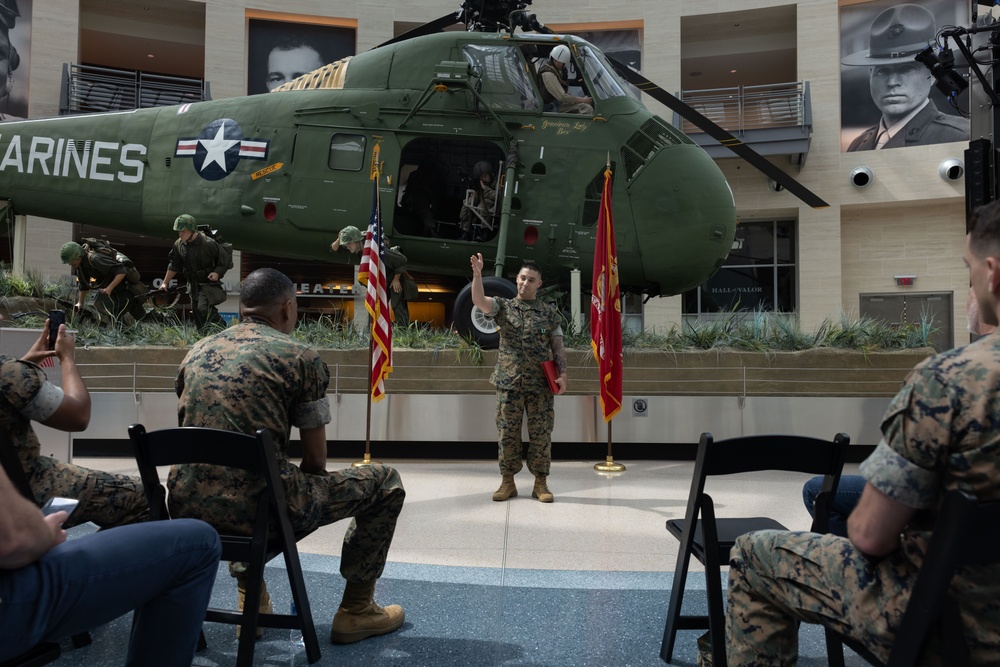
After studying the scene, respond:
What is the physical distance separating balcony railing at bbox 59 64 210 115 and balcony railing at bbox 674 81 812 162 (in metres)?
11.4

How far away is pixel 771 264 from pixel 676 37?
597cm

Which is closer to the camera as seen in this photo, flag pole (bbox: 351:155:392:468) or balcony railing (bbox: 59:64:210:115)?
flag pole (bbox: 351:155:392:468)

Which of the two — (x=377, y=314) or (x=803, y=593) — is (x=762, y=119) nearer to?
(x=377, y=314)

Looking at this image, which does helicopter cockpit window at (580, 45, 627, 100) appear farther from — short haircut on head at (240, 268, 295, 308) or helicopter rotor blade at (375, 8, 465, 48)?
short haircut on head at (240, 268, 295, 308)

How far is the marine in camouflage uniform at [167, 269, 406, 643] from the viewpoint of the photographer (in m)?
2.26

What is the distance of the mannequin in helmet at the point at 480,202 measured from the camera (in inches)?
320

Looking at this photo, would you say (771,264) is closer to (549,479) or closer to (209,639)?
(549,479)

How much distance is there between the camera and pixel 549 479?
592 centimetres

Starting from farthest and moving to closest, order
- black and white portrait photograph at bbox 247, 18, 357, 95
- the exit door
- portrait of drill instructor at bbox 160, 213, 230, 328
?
black and white portrait photograph at bbox 247, 18, 357, 95 → the exit door → portrait of drill instructor at bbox 160, 213, 230, 328

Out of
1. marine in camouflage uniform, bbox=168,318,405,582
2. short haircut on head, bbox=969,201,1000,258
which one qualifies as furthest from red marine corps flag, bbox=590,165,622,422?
short haircut on head, bbox=969,201,1000,258

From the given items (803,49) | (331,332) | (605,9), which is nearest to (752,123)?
(803,49)

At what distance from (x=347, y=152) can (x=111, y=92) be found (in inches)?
405

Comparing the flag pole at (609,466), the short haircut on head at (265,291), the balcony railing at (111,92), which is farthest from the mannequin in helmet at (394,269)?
the balcony railing at (111,92)

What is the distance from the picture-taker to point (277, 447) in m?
2.30
